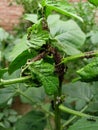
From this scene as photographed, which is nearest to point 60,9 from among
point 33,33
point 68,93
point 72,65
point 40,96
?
point 33,33

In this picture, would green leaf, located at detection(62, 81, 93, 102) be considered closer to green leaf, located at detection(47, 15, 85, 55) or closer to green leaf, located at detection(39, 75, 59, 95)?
green leaf, located at detection(47, 15, 85, 55)

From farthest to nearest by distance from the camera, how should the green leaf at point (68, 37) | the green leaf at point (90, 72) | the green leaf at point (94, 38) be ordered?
the green leaf at point (94, 38) < the green leaf at point (68, 37) < the green leaf at point (90, 72)

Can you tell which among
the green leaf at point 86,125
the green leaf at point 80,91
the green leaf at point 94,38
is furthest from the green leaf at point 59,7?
the green leaf at point 94,38

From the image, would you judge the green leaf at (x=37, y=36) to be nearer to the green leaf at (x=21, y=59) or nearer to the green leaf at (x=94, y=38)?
the green leaf at (x=21, y=59)

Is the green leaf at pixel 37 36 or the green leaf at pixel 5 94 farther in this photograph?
the green leaf at pixel 5 94

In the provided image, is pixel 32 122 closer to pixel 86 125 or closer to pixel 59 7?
pixel 86 125

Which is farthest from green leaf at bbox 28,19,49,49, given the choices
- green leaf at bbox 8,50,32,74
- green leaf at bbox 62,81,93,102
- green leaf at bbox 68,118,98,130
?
green leaf at bbox 62,81,93,102

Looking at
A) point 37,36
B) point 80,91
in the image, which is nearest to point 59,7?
point 37,36
